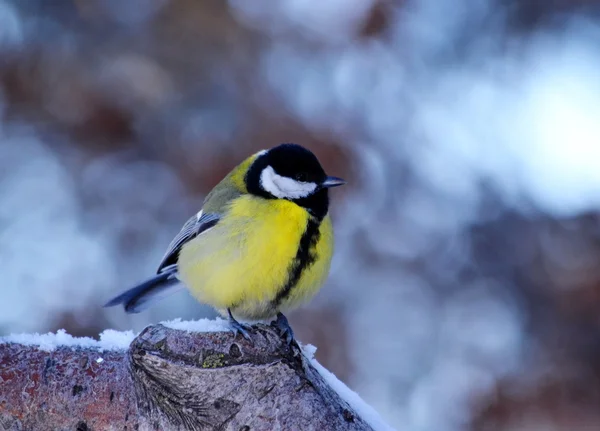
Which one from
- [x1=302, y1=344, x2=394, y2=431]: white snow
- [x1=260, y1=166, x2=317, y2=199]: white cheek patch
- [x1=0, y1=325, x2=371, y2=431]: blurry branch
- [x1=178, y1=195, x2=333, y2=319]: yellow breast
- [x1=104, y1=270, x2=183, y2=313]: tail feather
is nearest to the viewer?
[x1=0, y1=325, x2=371, y2=431]: blurry branch

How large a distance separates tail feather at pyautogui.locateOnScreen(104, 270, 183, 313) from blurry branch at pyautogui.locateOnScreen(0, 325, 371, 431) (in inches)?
37.6

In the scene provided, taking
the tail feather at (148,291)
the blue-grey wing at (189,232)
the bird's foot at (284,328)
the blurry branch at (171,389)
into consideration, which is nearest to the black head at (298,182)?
the blue-grey wing at (189,232)

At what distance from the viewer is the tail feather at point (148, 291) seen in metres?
2.48

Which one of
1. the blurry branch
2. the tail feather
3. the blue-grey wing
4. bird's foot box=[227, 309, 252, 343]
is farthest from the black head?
the blurry branch

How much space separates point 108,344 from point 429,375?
2462 millimetres

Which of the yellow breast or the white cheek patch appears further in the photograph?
the white cheek patch

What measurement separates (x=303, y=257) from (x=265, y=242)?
13 cm

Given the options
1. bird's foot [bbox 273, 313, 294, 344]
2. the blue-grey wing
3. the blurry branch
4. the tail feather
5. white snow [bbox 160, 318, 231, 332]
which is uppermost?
the blue-grey wing

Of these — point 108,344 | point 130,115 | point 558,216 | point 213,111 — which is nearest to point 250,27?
point 213,111

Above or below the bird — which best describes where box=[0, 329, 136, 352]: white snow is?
below

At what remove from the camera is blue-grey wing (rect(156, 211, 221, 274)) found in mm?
2318

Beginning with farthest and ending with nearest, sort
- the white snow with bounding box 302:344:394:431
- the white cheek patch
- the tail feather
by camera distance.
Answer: the tail feather, the white cheek patch, the white snow with bounding box 302:344:394:431

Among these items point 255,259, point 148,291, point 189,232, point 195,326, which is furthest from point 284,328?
point 148,291

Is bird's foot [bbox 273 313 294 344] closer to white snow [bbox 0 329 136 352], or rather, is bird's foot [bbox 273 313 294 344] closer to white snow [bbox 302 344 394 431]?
white snow [bbox 302 344 394 431]
